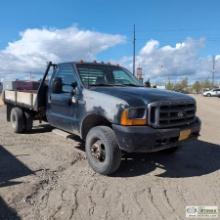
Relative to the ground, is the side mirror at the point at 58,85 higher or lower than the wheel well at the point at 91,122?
higher

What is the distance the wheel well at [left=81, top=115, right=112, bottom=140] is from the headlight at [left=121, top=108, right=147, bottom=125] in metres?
0.64

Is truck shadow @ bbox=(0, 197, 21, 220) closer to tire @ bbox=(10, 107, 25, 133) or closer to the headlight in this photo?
the headlight

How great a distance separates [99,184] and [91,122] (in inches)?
57.5

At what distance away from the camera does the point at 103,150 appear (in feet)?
19.0

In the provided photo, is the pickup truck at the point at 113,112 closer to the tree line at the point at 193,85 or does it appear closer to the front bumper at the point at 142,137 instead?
the front bumper at the point at 142,137

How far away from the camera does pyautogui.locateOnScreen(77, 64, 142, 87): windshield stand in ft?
22.0

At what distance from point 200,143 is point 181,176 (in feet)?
10.6

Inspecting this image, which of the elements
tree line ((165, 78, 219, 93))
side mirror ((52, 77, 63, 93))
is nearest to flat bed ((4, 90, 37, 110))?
side mirror ((52, 77, 63, 93))

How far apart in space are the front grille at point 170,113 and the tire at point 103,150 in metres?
0.79

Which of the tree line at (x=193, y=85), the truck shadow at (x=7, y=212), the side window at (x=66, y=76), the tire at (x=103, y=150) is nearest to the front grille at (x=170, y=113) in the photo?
the tire at (x=103, y=150)

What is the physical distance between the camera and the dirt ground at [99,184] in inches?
167

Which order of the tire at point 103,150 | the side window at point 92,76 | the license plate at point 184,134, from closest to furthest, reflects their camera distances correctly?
the tire at point 103,150 < the license plate at point 184,134 < the side window at point 92,76

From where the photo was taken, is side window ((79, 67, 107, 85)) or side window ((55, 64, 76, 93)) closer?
side window ((79, 67, 107, 85))

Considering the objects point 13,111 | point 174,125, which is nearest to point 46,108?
point 13,111
